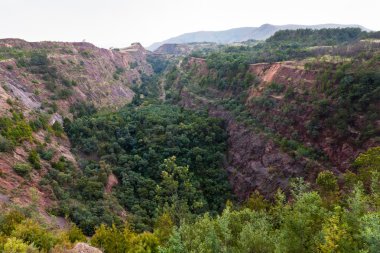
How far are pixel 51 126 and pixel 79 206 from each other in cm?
1984

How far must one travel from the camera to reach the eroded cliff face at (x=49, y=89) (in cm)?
3375

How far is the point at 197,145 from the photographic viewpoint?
2096 inches

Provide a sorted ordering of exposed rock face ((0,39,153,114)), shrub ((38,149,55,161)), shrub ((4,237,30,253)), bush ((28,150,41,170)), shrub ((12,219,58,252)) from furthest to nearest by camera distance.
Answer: exposed rock face ((0,39,153,114))
shrub ((38,149,55,161))
bush ((28,150,41,170))
shrub ((12,219,58,252))
shrub ((4,237,30,253))

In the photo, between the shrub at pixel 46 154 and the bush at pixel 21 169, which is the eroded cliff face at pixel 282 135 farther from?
the bush at pixel 21 169

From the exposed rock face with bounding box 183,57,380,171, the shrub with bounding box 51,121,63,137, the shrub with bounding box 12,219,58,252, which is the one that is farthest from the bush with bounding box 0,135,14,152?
the exposed rock face with bounding box 183,57,380,171

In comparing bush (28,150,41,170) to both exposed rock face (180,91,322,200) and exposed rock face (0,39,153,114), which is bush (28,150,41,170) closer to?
exposed rock face (0,39,153,114)

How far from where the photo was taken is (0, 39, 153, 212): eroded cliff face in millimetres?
33747

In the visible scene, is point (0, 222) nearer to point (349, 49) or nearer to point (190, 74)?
point (349, 49)

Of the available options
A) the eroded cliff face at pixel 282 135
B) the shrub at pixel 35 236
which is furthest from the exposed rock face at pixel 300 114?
the shrub at pixel 35 236

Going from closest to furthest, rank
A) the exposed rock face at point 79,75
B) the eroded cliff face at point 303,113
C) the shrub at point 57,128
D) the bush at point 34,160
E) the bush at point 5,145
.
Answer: the bush at point 5,145 → the bush at point 34,160 → the eroded cliff face at point 303,113 → the shrub at point 57,128 → the exposed rock face at point 79,75

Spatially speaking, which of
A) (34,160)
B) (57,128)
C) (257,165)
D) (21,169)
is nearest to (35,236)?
(21,169)

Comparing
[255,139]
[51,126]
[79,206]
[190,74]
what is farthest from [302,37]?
[79,206]

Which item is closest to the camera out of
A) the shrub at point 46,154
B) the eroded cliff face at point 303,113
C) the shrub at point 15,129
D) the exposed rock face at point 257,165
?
the shrub at point 15,129

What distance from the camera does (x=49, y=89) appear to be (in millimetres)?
60812
